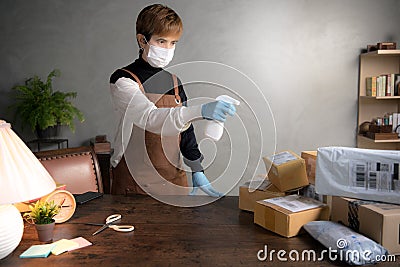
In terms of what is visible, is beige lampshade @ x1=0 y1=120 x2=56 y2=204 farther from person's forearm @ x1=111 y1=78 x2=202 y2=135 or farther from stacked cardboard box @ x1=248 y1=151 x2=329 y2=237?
stacked cardboard box @ x1=248 y1=151 x2=329 y2=237

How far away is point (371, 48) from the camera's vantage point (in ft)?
12.2

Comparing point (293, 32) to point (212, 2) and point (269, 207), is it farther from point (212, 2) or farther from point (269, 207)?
point (269, 207)

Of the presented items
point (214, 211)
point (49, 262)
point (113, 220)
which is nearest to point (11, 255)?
point (49, 262)

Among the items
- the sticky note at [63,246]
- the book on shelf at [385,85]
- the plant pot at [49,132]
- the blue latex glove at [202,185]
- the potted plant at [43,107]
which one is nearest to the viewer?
the sticky note at [63,246]

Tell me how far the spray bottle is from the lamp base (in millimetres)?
655

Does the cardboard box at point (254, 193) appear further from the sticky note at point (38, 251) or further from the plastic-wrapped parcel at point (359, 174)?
the sticky note at point (38, 251)

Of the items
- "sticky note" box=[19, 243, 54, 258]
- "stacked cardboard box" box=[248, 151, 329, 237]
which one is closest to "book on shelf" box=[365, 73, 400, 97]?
"stacked cardboard box" box=[248, 151, 329, 237]

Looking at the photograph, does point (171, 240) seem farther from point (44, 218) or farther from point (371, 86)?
point (371, 86)

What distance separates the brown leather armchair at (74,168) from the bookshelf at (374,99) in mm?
2577

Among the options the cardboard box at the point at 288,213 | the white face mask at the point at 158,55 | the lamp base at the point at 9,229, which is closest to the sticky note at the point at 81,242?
the lamp base at the point at 9,229

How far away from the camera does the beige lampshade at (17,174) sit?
110 cm

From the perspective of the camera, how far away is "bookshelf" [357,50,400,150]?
3.80 meters

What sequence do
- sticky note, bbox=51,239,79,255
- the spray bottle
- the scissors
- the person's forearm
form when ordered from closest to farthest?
sticky note, bbox=51,239,79,255 → the scissors → the spray bottle → the person's forearm

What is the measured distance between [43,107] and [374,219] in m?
2.79
